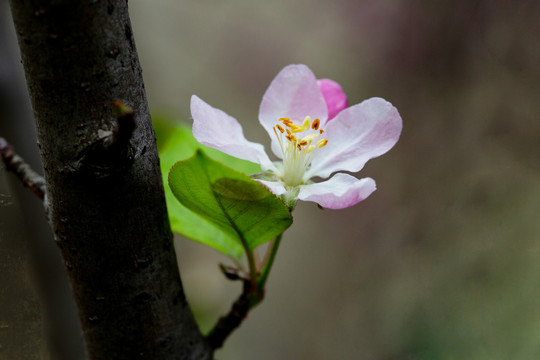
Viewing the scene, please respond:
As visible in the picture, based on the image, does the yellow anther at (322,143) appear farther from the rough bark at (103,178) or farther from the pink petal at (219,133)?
the rough bark at (103,178)

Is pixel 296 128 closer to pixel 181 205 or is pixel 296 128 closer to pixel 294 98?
pixel 294 98

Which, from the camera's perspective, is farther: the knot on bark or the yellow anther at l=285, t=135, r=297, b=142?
the yellow anther at l=285, t=135, r=297, b=142

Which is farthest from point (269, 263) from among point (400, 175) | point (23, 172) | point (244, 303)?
point (400, 175)

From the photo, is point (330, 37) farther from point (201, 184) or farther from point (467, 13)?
point (201, 184)

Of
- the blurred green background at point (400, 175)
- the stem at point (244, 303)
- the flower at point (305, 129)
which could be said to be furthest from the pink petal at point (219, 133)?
the blurred green background at point (400, 175)

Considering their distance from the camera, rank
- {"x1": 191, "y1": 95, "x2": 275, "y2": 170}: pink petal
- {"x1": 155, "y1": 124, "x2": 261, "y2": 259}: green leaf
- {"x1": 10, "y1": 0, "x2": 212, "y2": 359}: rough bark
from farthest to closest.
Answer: {"x1": 155, "y1": 124, "x2": 261, "y2": 259}: green leaf → {"x1": 191, "y1": 95, "x2": 275, "y2": 170}: pink petal → {"x1": 10, "y1": 0, "x2": 212, "y2": 359}: rough bark

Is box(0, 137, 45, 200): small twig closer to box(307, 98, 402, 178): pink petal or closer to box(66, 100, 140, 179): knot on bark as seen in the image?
box(66, 100, 140, 179): knot on bark

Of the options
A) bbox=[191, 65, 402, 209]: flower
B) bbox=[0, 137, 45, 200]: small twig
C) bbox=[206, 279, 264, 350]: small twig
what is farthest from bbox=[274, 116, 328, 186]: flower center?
bbox=[0, 137, 45, 200]: small twig
